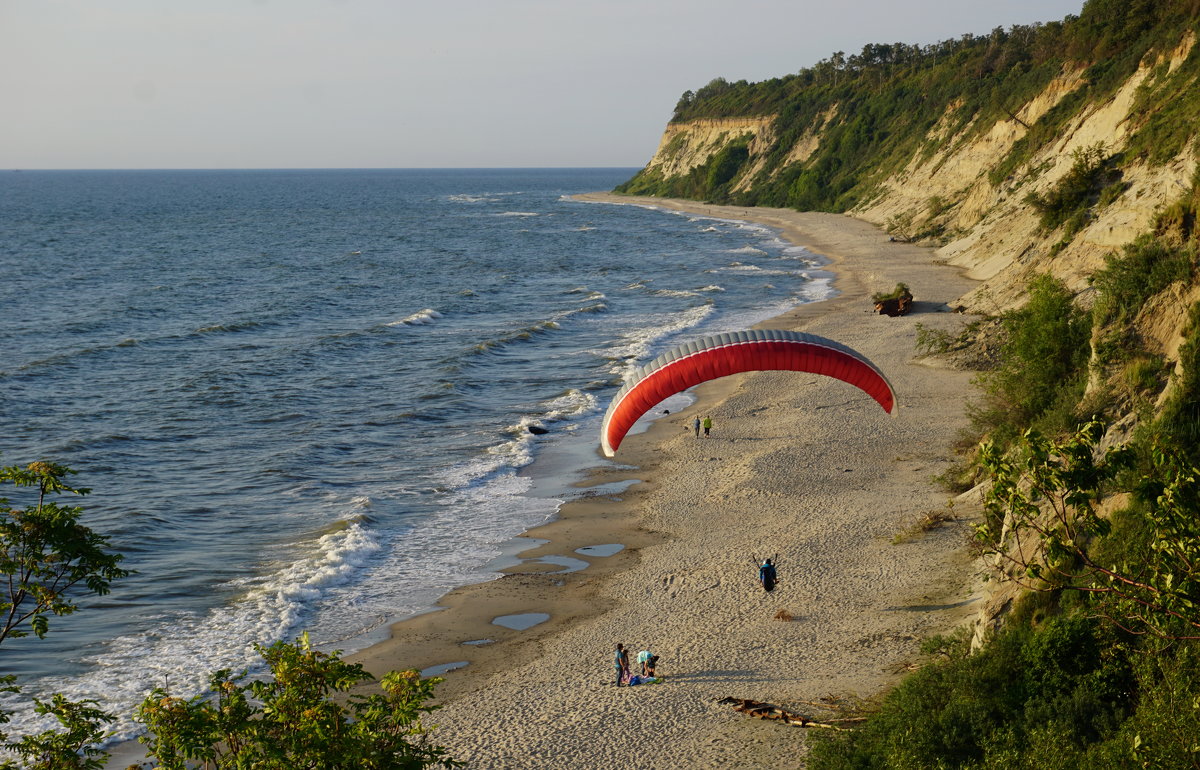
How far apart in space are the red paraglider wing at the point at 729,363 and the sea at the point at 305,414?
846cm

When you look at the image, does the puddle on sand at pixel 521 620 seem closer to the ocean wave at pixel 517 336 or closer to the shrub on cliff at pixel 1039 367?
the shrub on cliff at pixel 1039 367

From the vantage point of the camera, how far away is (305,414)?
39.5 m

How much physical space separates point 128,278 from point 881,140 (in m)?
80.5

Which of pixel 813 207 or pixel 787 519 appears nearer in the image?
pixel 787 519

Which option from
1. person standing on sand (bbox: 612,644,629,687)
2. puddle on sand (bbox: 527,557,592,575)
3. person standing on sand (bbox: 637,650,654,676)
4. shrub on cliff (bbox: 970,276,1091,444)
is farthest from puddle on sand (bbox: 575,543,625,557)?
shrub on cliff (bbox: 970,276,1091,444)

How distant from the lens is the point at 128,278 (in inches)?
3108

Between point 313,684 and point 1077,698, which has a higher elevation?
point 313,684

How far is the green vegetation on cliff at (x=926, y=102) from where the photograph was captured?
52.8 metres

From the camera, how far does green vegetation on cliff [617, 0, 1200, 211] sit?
52844 mm

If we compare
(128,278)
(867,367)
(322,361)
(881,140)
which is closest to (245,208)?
(128,278)

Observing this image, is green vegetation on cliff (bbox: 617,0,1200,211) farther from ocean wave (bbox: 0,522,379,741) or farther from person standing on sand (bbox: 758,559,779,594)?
ocean wave (bbox: 0,522,379,741)

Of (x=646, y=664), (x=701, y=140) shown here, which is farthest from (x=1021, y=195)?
(x=701, y=140)

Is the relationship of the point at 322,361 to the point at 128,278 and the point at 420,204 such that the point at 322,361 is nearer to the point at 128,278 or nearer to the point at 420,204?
the point at 128,278

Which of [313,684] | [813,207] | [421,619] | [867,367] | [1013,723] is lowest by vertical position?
[421,619]
